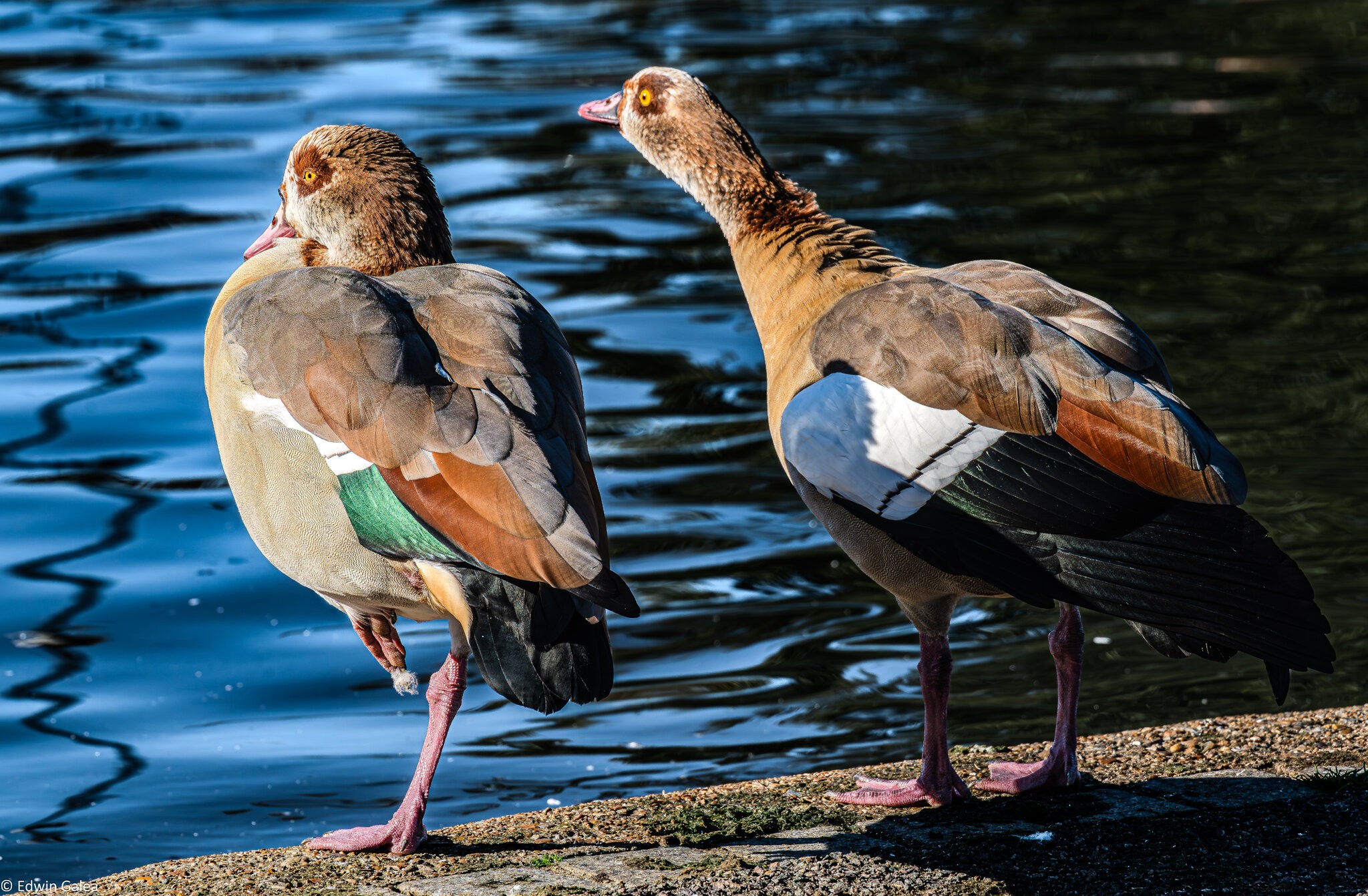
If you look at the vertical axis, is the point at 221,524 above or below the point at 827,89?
below

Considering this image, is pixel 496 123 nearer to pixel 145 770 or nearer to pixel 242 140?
pixel 242 140

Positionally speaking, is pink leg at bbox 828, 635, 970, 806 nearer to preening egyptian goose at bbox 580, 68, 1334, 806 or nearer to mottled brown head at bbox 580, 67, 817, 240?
preening egyptian goose at bbox 580, 68, 1334, 806

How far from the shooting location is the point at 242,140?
16.1m

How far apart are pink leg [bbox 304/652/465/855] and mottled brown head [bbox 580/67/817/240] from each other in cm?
192

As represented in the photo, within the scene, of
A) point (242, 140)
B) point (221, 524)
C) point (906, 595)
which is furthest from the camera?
point (242, 140)

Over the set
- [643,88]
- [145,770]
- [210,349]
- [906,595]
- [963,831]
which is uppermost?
[643,88]

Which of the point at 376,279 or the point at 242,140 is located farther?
the point at 242,140

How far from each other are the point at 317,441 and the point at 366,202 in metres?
1.13

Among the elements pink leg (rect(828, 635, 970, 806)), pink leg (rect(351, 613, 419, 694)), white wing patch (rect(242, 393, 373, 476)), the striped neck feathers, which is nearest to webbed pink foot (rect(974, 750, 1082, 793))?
pink leg (rect(828, 635, 970, 806))

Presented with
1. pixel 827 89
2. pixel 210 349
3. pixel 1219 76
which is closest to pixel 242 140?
pixel 827 89

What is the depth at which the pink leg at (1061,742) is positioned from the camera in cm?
510

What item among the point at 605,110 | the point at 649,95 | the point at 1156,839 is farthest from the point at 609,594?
the point at 605,110

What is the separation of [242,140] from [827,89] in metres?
6.14

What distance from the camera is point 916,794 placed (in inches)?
200
